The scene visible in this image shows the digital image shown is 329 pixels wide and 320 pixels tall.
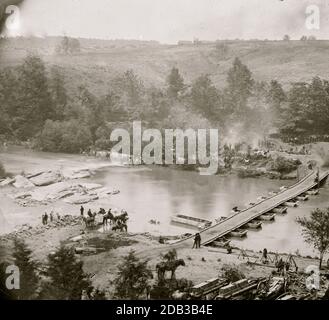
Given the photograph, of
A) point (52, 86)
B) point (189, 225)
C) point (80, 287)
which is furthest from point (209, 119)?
point (80, 287)

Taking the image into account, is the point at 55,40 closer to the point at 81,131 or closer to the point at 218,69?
the point at 218,69

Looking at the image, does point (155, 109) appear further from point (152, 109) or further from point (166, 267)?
point (166, 267)

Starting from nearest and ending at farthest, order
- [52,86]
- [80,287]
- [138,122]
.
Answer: [80,287]
[138,122]
[52,86]

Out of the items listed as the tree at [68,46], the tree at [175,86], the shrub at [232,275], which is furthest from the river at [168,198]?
the tree at [68,46]

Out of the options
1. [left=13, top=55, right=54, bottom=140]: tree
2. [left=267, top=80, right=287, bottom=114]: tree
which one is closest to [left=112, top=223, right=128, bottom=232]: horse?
[left=13, top=55, right=54, bottom=140]: tree

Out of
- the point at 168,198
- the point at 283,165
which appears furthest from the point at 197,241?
the point at 283,165

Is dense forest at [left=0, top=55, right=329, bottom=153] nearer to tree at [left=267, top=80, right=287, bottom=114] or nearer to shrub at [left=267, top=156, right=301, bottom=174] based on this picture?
tree at [left=267, top=80, right=287, bottom=114]
